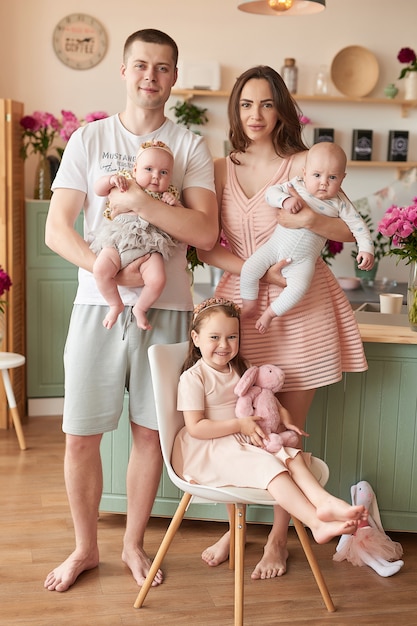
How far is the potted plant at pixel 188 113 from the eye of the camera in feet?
17.8

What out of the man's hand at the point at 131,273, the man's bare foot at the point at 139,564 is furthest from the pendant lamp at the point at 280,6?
the man's bare foot at the point at 139,564

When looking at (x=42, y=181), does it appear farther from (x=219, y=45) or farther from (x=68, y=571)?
(x=68, y=571)

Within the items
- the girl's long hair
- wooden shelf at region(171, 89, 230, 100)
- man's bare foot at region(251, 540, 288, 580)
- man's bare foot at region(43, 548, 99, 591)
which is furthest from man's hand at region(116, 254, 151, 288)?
wooden shelf at region(171, 89, 230, 100)

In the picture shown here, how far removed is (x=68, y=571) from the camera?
2701mm

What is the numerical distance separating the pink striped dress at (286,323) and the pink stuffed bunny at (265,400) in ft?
0.61

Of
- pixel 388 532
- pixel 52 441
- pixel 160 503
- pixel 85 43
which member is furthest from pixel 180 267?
pixel 85 43

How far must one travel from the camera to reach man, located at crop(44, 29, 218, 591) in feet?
8.07

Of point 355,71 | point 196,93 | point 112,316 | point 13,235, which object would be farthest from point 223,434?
point 355,71

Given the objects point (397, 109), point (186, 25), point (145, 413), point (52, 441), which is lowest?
point (52, 441)

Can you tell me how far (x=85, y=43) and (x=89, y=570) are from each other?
3.53 meters

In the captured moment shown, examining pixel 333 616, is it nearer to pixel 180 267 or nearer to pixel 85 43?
pixel 180 267

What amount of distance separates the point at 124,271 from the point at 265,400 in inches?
22.0

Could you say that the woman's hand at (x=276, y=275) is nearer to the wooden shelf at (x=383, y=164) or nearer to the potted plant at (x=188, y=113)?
the potted plant at (x=188, y=113)

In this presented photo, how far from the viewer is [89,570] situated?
2803 mm
